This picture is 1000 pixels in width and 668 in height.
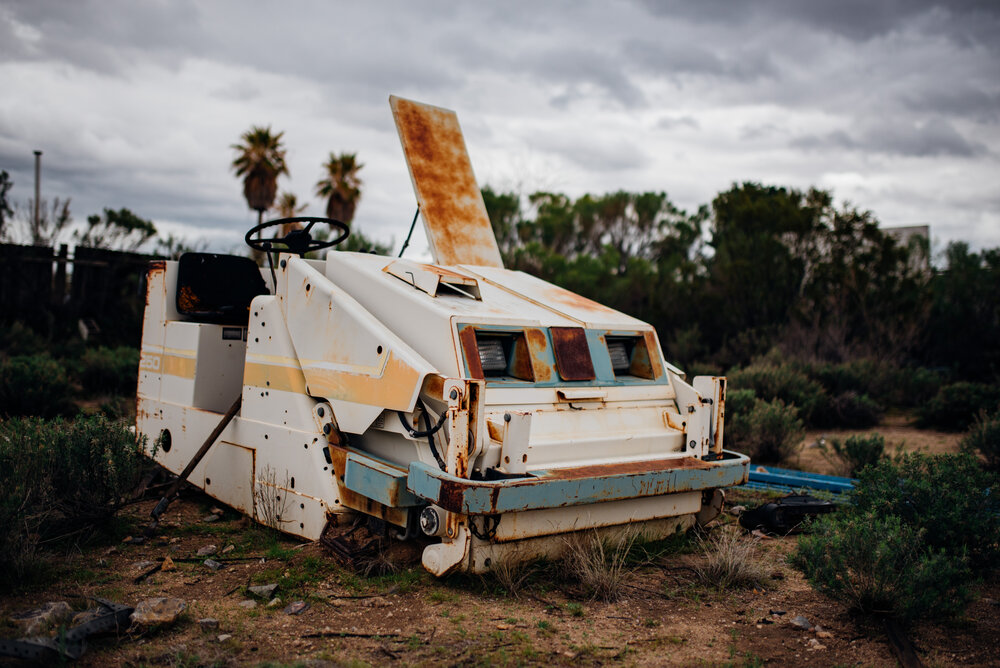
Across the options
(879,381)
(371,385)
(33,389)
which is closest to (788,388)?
(879,381)

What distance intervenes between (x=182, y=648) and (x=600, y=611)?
72.9 inches

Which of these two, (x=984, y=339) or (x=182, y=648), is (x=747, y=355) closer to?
(x=984, y=339)

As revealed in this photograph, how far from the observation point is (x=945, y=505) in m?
4.25

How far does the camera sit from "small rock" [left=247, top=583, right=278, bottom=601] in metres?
3.73

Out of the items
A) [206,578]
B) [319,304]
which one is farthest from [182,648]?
[319,304]

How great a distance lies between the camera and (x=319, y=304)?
437 centimetres

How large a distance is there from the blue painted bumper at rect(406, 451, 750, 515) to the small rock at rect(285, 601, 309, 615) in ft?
2.36

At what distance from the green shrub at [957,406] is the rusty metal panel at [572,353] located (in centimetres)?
759

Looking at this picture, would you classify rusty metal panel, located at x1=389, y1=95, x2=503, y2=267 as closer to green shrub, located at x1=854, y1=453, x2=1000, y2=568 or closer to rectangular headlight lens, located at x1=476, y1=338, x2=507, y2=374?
rectangular headlight lens, located at x1=476, y1=338, x2=507, y2=374

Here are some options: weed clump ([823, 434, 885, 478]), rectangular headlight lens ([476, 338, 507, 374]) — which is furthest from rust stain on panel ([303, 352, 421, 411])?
weed clump ([823, 434, 885, 478])

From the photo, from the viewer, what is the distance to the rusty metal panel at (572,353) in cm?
435

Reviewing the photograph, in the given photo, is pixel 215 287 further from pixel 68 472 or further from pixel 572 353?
pixel 572 353

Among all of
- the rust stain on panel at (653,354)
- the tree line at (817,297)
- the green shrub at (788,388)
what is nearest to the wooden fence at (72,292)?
the tree line at (817,297)

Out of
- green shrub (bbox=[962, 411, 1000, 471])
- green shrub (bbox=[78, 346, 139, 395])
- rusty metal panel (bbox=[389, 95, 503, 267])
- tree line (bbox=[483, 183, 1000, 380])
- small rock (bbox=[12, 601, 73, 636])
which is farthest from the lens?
tree line (bbox=[483, 183, 1000, 380])
